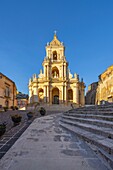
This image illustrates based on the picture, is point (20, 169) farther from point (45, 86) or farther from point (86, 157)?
point (45, 86)

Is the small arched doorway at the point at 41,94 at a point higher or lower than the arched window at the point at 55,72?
lower

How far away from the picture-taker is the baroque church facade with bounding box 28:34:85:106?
3738cm

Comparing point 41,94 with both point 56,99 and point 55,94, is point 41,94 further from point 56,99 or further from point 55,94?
point 56,99

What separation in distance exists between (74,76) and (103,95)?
29.4ft

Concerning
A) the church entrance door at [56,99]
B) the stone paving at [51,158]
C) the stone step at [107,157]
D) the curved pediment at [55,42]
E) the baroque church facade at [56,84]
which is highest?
the curved pediment at [55,42]

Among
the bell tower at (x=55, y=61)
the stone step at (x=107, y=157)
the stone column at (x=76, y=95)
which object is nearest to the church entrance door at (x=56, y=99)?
the stone column at (x=76, y=95)

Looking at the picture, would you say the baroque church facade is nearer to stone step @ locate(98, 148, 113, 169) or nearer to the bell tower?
the bell tower

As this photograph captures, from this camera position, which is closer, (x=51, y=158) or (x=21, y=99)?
(x=51, y=158)

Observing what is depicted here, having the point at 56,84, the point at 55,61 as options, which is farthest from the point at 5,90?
the point at 55,61

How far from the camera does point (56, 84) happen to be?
38.0 meters

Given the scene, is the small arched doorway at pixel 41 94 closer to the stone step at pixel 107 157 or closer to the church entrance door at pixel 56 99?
the church entrance door at pixel 56 99

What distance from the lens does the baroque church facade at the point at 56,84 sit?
123ft

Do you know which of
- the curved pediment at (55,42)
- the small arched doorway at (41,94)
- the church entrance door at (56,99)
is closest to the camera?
the church entrance door at (56,99)

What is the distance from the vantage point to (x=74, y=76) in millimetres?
39375
